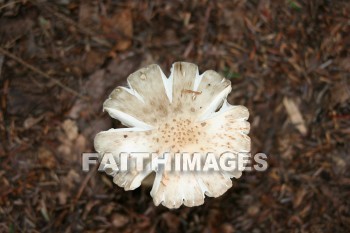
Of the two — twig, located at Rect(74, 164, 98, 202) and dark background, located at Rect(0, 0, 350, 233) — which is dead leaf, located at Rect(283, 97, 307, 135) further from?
twig, located at Rect(74, 164, 98, 202)

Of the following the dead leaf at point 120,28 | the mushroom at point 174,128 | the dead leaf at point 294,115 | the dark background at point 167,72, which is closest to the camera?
the mushroom at point 174,128

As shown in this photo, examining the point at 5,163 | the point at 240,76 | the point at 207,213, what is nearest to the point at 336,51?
the point at 240,76

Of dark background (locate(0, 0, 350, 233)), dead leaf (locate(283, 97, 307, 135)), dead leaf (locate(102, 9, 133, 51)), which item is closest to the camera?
dark background (locate(0, 0, 350, 233))

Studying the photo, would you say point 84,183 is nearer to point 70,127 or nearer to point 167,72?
point 70,127

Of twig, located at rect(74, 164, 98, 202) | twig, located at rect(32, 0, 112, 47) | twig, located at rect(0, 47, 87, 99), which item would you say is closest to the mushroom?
twig, located at rect(74, 164, 98, 202)

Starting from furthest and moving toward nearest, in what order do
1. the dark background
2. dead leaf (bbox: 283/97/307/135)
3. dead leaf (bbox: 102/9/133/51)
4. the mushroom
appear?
dead leaf (bbox: 283/97/307/135) → dead leaf (bbox: 102/9/133/51) → the dark background → the mushroom

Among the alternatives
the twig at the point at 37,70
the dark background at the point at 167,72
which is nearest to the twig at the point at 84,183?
the dark background at the point at 167,72

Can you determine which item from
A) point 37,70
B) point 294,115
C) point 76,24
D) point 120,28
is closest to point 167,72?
point 120,28

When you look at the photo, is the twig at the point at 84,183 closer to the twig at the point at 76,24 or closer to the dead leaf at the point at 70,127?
the dead leaf at the point at 70,127
